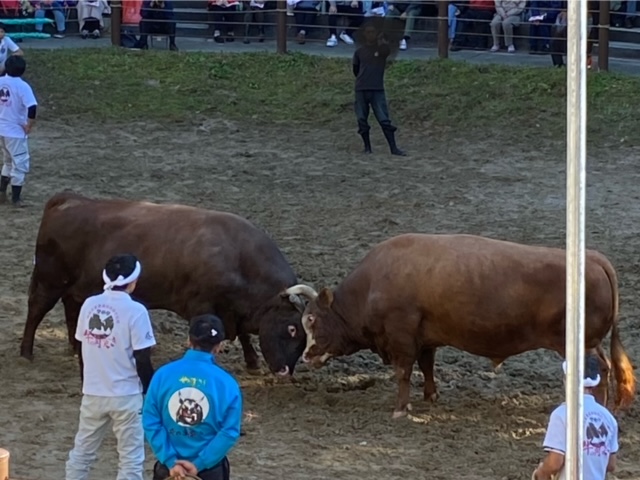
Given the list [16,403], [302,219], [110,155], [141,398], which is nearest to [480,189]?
[302,219]

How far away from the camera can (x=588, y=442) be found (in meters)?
5.43

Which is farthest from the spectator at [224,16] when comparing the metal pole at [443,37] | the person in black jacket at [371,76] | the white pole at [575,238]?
the white pole at [575,238]

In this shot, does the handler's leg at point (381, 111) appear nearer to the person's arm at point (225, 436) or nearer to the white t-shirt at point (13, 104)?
the white t-shirt at point (13, 104)

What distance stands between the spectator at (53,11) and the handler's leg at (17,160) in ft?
36.2

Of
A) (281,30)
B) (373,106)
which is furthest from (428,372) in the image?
(281,30)

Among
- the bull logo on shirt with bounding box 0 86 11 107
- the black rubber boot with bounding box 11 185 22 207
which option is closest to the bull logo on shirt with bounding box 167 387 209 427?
the bull logo on shirt with bounding box 0 86 11 107

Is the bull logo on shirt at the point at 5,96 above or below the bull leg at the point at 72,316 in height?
above

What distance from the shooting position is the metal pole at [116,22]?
23.4m

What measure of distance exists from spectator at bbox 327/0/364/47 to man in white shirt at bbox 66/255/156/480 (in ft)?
58.5

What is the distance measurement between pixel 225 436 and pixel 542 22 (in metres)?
17.7

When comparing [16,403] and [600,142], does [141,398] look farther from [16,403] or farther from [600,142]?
[600,142]

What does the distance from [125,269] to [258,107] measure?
554 inches

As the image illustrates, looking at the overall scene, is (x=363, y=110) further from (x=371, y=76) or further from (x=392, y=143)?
(x=392, y=143)

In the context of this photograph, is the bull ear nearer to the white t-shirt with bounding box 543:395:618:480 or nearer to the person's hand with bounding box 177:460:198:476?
the person's hand with bounding box 177:460:198:476
